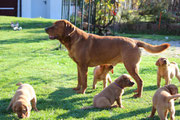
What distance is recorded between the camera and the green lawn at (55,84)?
459 centimetres

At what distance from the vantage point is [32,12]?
27.1 meters

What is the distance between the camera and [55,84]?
257 inches

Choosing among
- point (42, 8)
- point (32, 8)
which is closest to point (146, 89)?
point (32, 8)

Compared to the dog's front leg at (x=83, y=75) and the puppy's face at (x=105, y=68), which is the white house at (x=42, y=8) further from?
the dog's front leg at (x=83, y=75)

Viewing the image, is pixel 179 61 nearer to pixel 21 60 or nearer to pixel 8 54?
pixel 21 60

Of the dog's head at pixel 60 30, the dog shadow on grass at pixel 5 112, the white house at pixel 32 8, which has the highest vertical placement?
the white house at pixel 32 8

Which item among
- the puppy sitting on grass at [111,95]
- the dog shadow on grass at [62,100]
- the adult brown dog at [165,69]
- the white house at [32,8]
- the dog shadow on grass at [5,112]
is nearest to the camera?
the dog shadow on grass at [5,112]

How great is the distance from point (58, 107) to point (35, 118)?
742mm

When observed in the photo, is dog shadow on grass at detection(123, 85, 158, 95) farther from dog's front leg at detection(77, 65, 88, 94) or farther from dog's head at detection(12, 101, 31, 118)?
dog's head at detection(12, 101, 31, 118)

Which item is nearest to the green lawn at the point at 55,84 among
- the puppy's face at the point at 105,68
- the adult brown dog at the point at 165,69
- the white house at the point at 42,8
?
the adult brown dog at the point at 165,69

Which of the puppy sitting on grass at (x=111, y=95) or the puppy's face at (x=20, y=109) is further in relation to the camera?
the puppy sitting on grass at (x=111, y=95)

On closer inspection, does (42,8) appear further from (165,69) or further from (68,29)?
(165,69)

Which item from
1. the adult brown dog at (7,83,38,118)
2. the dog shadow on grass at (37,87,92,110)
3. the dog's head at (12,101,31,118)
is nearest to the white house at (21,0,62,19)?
the dog shadow on grass at (37,87,92,110)

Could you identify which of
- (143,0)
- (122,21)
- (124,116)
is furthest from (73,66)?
(143,0)
